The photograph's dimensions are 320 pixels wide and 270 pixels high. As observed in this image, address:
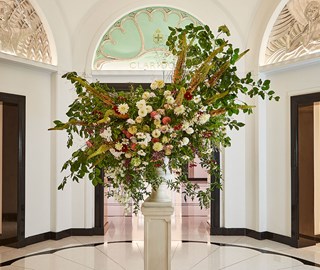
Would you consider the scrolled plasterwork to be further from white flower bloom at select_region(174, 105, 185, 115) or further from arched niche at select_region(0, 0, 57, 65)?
white flower bloom at select_region(174, 105, 185, 115)

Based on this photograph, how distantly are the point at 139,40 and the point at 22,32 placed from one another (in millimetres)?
1988

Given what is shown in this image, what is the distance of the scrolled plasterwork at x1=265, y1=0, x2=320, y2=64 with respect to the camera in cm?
629

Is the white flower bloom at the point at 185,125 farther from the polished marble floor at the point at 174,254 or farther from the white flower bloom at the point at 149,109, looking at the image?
the polished marble floor at the point at 174,254

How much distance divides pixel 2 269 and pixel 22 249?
1043mm

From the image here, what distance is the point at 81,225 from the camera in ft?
24.0

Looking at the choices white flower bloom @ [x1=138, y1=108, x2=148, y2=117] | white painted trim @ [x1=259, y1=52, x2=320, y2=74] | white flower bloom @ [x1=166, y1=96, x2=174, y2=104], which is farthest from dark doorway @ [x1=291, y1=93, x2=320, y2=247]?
white flower bloom @ [x1=138, y1=108, x2=148, y2=117]

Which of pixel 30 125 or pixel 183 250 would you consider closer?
pixel 183 250

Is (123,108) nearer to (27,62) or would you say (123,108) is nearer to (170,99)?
(170,99)

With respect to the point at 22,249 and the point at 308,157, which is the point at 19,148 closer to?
the point at 22,249

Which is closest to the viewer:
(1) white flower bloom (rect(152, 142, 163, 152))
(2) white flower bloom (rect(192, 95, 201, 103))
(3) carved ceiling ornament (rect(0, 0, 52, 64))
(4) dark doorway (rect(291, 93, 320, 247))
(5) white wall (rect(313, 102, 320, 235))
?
(1) white flower bloom (rect(152, 142, 163, 152))

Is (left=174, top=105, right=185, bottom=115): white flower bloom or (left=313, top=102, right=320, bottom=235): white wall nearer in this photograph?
(left=174, top=105, right=185, bottom=115): white flower bloom

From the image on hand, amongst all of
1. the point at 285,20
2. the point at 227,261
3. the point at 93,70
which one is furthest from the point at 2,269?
the point at 285,20

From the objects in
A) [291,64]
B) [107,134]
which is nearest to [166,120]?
[107,134]

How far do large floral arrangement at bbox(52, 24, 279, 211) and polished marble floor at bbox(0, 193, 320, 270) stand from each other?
3.04 metres
